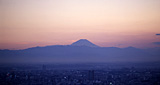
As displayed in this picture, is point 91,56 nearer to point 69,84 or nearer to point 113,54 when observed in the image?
point 113,54

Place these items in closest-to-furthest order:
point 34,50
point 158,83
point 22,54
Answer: point 158,83, point 22,54, point 34,50

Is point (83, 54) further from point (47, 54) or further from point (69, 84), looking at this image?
point (69, 84)

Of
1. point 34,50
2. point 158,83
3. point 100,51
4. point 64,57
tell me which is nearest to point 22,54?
point 34,50

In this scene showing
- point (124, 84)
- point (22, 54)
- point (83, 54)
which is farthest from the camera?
point (83, 54)

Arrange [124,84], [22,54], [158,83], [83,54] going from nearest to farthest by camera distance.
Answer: [158,83], [124,84], [22,54], [83,54]

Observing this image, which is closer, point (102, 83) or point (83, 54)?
point (102, 83)

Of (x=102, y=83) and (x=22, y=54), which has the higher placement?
(x=22, y=54)

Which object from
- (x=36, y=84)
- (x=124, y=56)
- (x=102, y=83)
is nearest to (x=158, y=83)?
(x=102, y=83)

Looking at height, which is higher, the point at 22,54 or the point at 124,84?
the point at 22,54

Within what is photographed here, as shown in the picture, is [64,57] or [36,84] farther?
[64,57]
